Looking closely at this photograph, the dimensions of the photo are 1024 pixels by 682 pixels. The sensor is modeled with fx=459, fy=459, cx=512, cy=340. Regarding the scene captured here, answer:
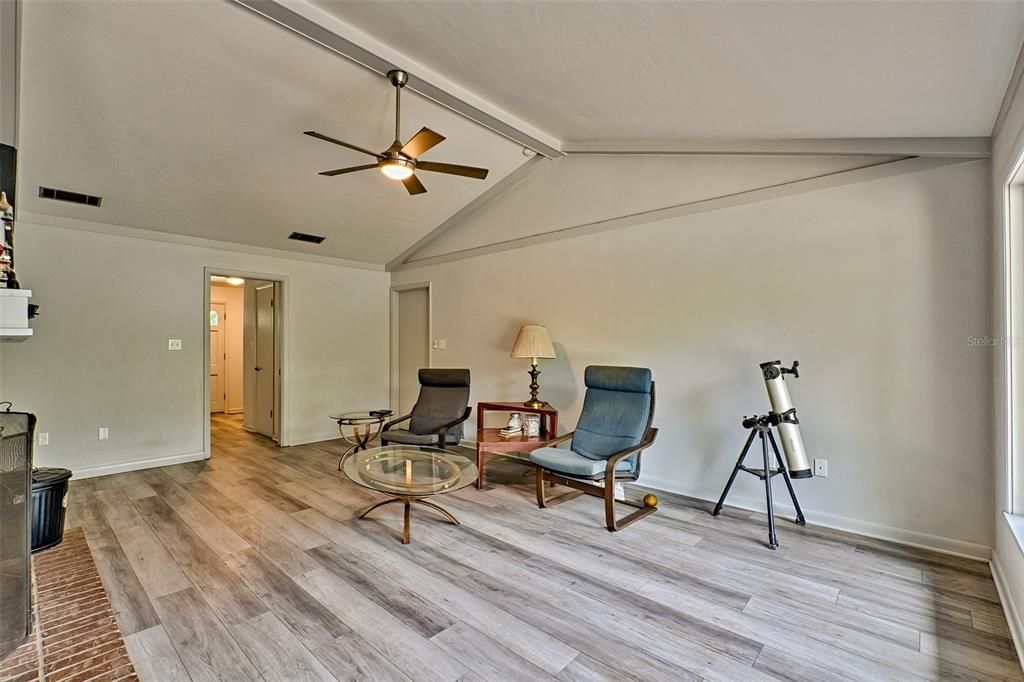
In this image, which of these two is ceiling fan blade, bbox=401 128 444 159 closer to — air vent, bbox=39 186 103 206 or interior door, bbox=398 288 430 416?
air vent, bbox=39 186 103 206

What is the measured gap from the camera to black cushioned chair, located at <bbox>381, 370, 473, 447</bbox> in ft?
14.6

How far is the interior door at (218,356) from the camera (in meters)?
8.10

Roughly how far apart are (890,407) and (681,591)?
6.08ft

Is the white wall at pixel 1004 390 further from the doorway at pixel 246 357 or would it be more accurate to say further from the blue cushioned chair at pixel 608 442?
the doorway at pixel 246 357

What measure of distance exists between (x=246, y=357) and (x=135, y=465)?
234 cm

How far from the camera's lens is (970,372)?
8.75 feet

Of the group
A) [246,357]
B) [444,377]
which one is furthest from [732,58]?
[246,357]

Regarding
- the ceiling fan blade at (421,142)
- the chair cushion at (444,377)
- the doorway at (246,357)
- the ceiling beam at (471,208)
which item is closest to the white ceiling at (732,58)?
the ceiling fan blade at (421,142)

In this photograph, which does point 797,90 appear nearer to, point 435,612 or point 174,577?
point 435,612

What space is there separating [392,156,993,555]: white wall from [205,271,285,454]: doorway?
12.9ft

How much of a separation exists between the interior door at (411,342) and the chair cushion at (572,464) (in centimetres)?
302

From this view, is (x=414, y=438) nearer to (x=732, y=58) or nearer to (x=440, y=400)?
(x=440, y=400)

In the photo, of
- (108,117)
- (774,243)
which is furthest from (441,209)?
(774,243)

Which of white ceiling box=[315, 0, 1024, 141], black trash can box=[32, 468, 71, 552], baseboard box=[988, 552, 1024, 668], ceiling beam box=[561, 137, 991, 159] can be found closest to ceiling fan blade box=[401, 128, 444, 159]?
white ceiling box=[315, 0, 1024, 141]
